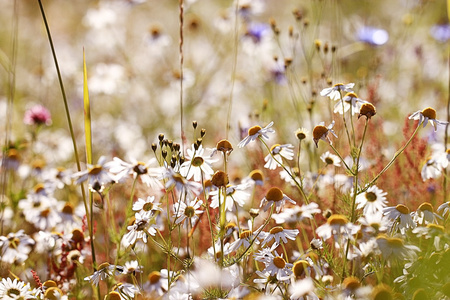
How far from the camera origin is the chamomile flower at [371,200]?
1.38 m

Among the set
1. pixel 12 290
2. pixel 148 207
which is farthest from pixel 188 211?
pixel 12 290

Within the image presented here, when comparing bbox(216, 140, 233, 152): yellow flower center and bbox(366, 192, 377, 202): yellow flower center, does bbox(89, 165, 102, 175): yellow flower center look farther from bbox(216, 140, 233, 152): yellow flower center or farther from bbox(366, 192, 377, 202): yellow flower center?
bbox(366, 192, 377, 202): yellow flower center

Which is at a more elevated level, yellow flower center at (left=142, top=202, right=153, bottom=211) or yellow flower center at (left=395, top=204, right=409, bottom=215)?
yellow flower center at (left=142, top=202, right=153, bottom=211)

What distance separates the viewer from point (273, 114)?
115 inches

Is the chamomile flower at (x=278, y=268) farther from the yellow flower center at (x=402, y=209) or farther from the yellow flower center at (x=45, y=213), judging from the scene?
the yellow flower center at (x=45, y=213)

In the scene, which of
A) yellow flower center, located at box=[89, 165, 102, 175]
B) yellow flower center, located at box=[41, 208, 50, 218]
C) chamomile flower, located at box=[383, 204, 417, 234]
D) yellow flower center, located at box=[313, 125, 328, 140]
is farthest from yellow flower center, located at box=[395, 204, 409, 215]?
yellow flower center, located at box=[41, 208, 50, 218]

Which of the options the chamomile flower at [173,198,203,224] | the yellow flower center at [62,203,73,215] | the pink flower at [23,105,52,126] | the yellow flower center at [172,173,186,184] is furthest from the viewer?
the pink flower at [23,105,52,126]

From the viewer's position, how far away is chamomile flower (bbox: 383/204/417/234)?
1285 millimetres

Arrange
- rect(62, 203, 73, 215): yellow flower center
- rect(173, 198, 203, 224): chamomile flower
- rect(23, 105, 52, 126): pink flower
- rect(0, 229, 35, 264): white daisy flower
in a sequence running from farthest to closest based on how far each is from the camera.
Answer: rect(23, 105, 52, 126): pink flower
rect(62, 203, 73, 215): yellow flower center
rect(0, 229, 35, 264): white daisy flower
rect(173, 198, 203, 224): chamomile flower

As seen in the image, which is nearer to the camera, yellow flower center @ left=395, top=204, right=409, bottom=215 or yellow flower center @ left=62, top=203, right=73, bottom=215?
yellow flower center @ left=395, top=204, right=409, bottom=215

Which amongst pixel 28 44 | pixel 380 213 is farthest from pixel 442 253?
pixel 28 44

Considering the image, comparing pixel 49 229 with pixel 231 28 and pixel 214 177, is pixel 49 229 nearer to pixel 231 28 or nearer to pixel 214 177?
pixel 214 177

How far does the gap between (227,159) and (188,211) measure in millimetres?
449

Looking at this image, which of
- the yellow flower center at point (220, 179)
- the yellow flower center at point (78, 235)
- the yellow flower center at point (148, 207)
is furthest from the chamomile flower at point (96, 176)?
the yellow flower center at point (78, 235)
